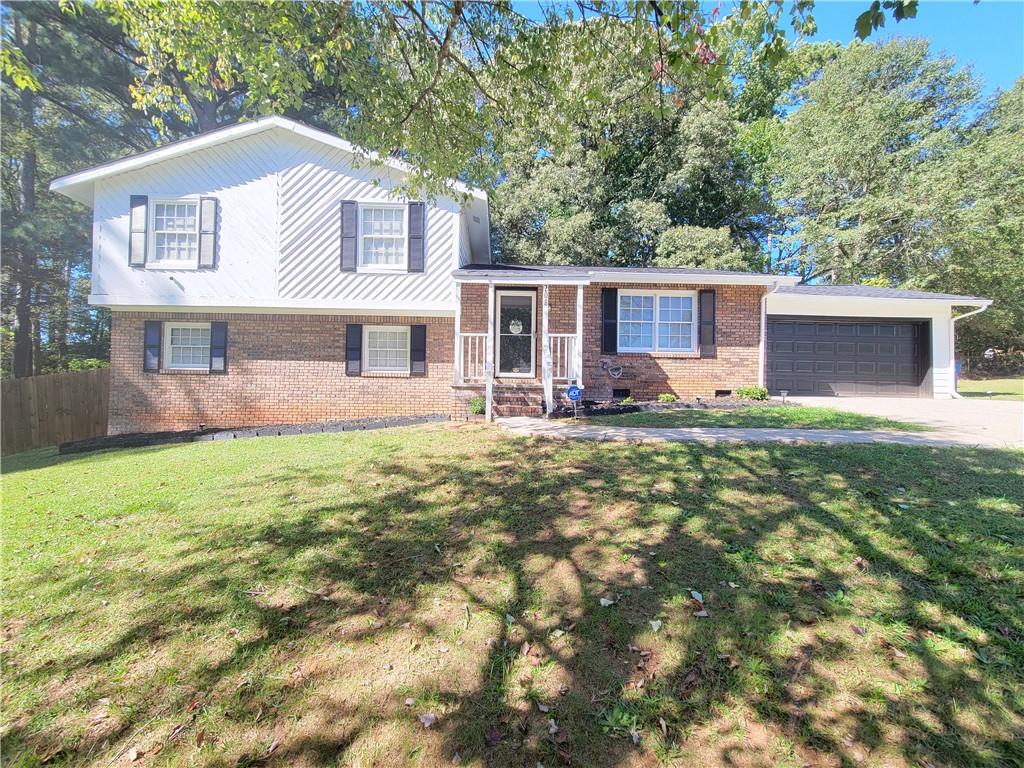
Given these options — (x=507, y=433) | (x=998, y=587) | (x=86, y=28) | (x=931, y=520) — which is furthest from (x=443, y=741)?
(x=86, y=28)

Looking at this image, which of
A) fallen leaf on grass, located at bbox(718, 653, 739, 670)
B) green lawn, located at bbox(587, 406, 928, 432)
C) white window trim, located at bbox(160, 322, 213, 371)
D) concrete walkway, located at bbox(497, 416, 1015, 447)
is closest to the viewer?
fallen leaf on grass, located at bbox(718, 653, 739, 670)

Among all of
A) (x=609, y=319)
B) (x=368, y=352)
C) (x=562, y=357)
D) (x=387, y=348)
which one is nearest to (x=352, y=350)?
(x=368, y=352)

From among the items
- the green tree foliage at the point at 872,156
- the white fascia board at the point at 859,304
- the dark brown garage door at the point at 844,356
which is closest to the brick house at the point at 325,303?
the white fascia board at the point at 859,304

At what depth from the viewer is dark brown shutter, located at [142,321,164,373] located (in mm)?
11016

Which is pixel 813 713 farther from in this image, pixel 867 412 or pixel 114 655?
pixel 867 412

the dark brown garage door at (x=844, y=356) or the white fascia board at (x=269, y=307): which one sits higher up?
the white fascia board at (x=269, y=307)

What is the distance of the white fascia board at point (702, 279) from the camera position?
10914 millimetres

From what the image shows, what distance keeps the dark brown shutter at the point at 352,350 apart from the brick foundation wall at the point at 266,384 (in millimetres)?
121

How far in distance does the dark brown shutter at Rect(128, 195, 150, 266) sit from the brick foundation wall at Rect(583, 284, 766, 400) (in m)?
10.4

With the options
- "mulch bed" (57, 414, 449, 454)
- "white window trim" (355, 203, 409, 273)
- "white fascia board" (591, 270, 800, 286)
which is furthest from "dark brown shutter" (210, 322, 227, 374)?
"white fascia board" (591, 270, 800, 286)

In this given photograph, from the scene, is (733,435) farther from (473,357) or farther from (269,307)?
(269,307)

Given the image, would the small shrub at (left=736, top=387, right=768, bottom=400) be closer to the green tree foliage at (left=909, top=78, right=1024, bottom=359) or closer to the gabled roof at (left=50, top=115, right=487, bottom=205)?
the gabled roof at (left=50, top=115, right=487, bottom=205)

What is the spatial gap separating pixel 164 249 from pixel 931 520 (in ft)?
46.4

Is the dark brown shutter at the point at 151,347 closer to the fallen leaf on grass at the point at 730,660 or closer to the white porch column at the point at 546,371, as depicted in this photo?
the white porch column at the point at 546,371
